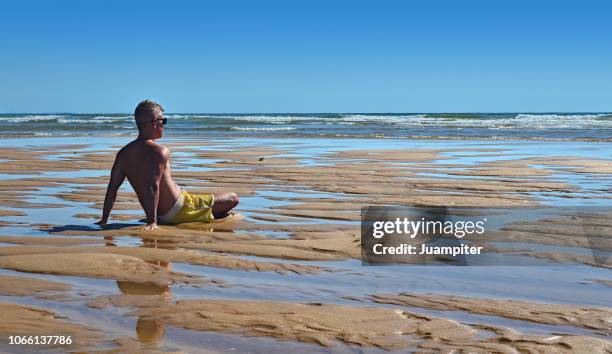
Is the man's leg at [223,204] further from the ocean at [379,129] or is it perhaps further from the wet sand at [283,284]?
the ocean at [379,129]

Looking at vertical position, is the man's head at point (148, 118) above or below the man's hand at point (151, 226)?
above

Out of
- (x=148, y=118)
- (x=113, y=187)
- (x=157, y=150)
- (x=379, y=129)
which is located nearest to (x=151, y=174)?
(x=157, y=150)

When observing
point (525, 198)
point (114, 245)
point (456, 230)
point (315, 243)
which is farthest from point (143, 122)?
point (525, 198)

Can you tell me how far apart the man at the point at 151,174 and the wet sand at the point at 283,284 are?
19cm

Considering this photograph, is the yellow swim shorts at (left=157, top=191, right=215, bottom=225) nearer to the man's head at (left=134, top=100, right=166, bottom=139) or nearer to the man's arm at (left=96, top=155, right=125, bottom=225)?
the man's arm at (left=96, top=155, right=125, bottom=225)

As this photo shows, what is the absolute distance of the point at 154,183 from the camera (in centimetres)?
638

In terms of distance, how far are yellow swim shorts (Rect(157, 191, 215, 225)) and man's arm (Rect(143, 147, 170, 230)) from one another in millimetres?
198

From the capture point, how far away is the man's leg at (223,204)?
22.4 feet

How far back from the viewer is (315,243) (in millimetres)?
5551

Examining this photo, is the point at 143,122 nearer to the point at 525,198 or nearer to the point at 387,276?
the point at 387,276

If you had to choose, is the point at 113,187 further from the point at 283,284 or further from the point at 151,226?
the point at 283,284

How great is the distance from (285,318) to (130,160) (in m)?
3.38

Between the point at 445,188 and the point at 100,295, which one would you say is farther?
the point at 445,188

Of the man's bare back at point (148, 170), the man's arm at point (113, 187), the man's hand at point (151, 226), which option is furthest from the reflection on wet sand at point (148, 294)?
the man's arm at point (113, 187)
